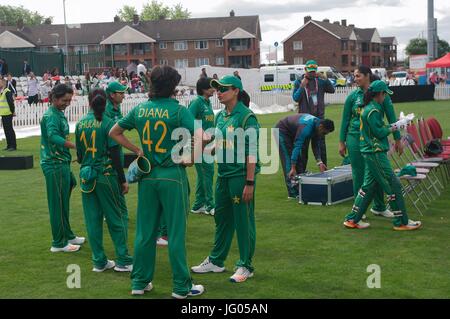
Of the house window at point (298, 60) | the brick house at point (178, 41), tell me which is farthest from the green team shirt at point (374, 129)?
the house window at point (298, 60)

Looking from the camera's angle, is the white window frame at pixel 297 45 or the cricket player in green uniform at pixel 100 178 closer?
the cricket player in green uniform at pixel 100 178

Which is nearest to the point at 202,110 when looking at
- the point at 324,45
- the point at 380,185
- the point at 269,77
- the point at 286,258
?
the point at 380,185

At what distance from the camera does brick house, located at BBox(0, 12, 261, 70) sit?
307ft

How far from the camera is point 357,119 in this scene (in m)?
9.56

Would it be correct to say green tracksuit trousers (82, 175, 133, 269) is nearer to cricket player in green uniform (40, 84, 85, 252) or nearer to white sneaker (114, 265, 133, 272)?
white sneaker (114, 265, 133, 272)

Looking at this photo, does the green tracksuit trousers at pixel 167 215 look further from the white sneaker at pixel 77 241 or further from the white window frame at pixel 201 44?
the white window frame at pixel 201 44

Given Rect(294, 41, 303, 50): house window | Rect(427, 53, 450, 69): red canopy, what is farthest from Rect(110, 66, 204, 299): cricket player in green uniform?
Rect(294, 41, 303, 50): house window

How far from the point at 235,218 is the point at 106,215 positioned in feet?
4.61

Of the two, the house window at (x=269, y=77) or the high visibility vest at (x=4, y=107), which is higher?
the house window at (x=269, y=77)

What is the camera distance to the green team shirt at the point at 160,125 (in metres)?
6.00

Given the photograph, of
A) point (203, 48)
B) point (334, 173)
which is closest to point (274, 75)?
point (203, 48)

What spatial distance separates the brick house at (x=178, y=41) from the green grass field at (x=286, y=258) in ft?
276
